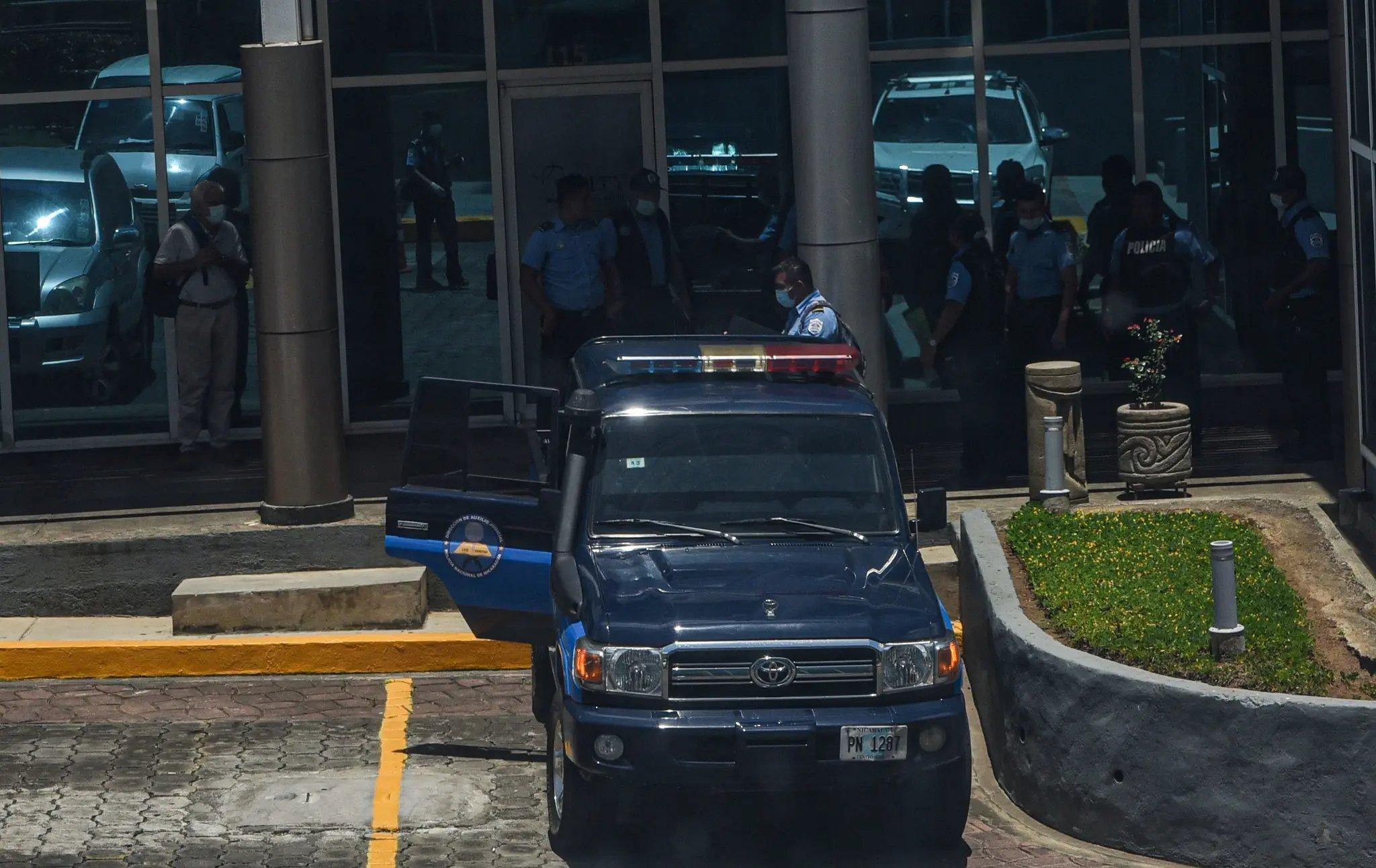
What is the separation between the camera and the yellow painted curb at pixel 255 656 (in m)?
11.4

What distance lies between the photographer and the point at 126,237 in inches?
→ 622

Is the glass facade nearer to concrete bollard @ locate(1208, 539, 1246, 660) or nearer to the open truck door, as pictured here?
the open truck door

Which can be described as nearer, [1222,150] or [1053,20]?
[1053,20]

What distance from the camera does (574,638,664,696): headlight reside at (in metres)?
7.90

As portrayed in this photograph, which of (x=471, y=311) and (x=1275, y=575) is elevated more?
(x=471, y=311)

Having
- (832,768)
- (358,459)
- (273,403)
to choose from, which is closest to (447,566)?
(832,768)

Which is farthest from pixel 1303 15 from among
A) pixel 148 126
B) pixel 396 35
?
pixel 148 126

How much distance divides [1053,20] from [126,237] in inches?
305

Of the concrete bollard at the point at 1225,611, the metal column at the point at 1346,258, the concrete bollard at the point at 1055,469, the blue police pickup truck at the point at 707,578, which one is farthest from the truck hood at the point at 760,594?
the metal column at the point at 1346,258

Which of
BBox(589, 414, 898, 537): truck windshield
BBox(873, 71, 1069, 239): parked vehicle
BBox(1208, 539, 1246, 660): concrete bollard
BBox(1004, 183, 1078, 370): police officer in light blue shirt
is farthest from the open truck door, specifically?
BBox(873, 71, 1069, 239): parked vehicle

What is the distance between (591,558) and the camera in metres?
8.58

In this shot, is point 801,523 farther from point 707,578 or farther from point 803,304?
point 803,304

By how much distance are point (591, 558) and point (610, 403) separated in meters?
0.89

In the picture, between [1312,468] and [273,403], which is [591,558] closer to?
[273,403]
